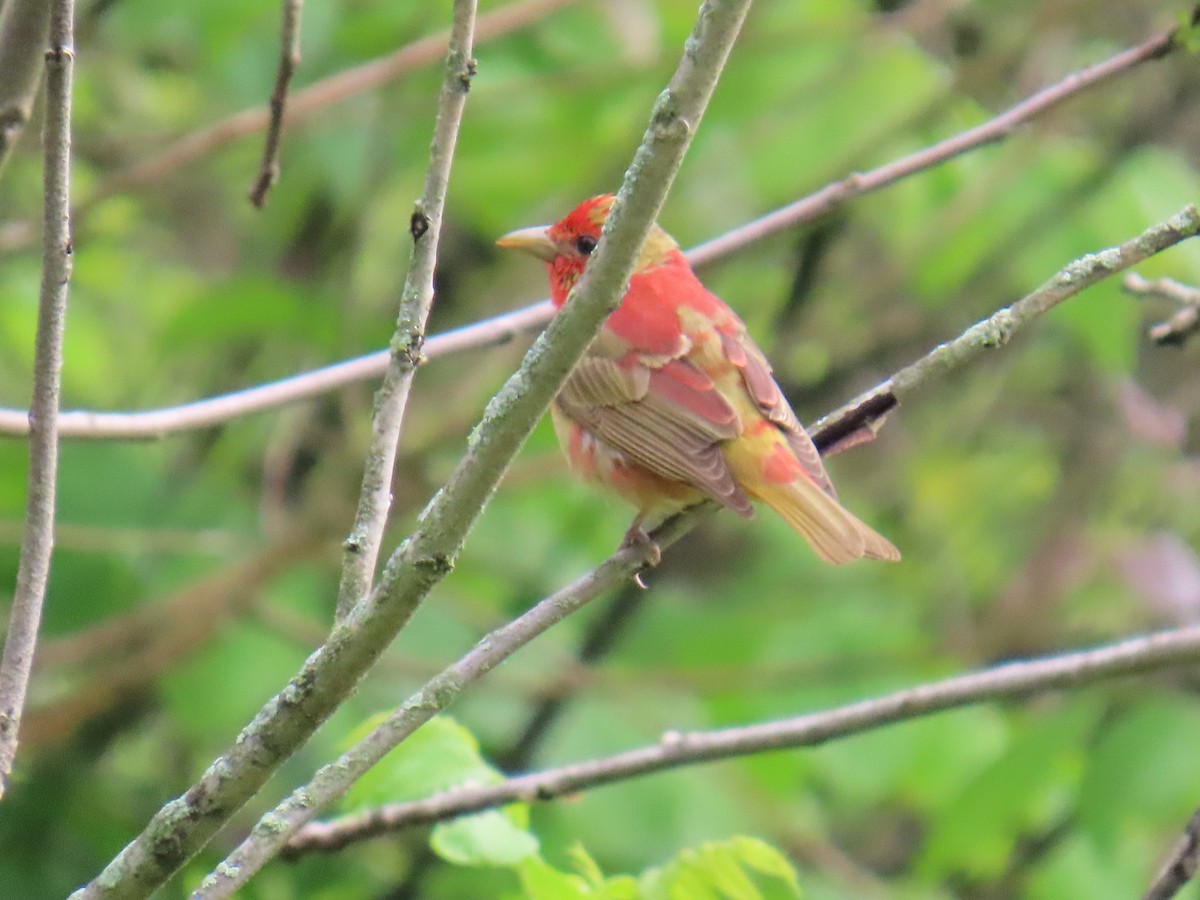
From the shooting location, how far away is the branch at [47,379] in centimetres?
206

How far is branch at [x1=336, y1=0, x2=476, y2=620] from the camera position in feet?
7.33

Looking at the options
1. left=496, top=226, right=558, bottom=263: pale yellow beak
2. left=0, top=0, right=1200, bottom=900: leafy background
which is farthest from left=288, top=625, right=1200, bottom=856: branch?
left=496, top=226, right=558, bottom=263: pale yellow beak

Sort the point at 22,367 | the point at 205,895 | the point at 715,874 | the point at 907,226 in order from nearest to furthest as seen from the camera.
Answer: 1. the point at 205,895
2. the point at 715,874
3. the point at 907,226
4. the point at 22,367

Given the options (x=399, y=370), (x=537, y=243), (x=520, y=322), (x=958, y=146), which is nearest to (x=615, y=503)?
(x=537, y=243)

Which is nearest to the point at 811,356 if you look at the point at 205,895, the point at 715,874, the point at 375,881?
the point at 375,881

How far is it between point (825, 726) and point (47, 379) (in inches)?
52.8

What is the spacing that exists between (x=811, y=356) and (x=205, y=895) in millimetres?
5038

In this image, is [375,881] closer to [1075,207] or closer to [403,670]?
[403,670]

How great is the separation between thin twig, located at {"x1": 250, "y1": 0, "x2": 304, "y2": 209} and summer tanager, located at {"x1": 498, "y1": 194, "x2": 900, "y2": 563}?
3.83ft

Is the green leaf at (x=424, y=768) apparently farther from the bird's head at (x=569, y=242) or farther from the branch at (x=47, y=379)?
the bird's head at (x=569, y=242)

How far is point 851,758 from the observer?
19.0 ft

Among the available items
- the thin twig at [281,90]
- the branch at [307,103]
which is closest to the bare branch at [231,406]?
the thin twig at [281,90]

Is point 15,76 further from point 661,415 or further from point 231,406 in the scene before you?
point 661,415

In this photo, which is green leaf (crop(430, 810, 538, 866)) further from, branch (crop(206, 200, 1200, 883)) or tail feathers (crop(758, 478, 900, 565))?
tail feathers (crop(758, 478, 900, 565))
